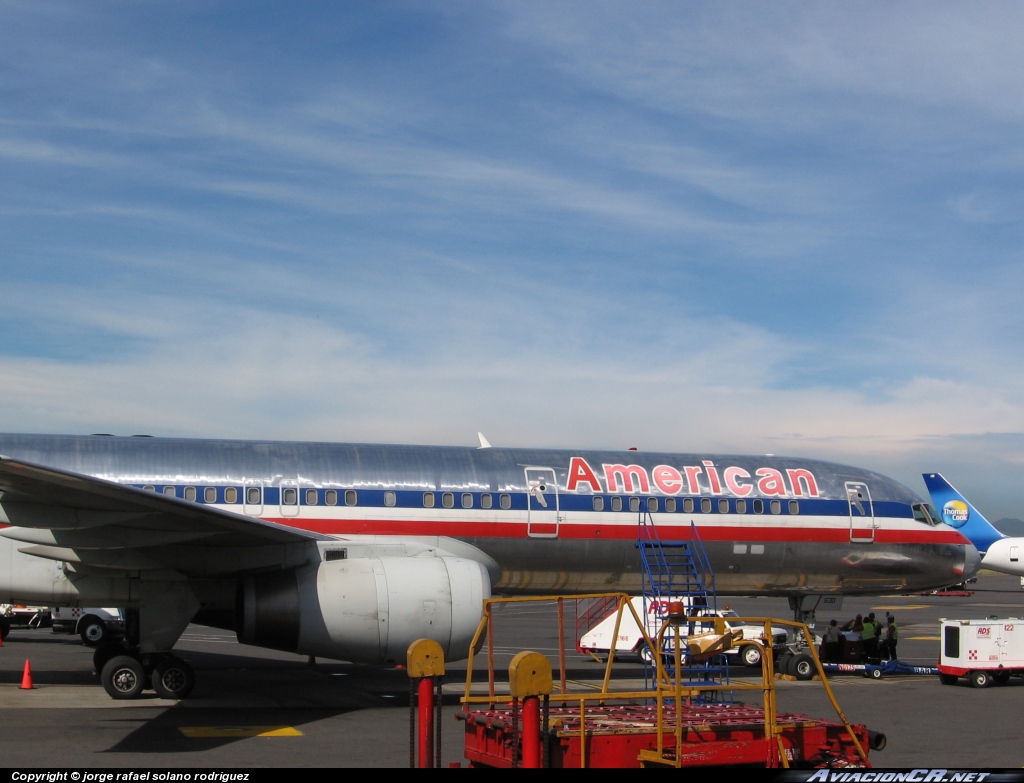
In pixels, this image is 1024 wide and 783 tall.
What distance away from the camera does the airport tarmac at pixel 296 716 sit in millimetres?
12375

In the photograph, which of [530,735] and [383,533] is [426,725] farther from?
[383,533]

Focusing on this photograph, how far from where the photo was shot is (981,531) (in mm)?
65562

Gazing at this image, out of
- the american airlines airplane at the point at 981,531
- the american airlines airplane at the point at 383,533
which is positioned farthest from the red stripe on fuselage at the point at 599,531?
the american airlines airplane at the point at 981,531

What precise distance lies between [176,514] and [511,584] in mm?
6896

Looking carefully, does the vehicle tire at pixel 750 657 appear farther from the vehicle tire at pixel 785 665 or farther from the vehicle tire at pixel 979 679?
the vehicle tire at pixel 979 679

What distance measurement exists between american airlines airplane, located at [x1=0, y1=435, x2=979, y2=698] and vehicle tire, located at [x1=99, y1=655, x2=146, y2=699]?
1.3 inches

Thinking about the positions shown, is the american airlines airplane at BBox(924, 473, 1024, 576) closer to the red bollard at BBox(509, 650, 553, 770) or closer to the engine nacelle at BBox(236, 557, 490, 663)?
the engine nacelle at BBox(236, 557, 490, 663)

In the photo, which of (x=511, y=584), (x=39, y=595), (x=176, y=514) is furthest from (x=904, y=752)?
(x=39, y=595)

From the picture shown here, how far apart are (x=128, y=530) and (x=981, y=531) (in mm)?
60413

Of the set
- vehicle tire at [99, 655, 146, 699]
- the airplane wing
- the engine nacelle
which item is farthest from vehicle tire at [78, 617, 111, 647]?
the engine nacelle

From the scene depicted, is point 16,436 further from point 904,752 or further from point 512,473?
point 904,752

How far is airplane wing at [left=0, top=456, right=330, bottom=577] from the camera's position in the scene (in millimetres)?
14133

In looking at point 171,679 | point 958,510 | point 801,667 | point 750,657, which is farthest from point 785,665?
point 958,510

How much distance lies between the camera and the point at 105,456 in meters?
18.5
